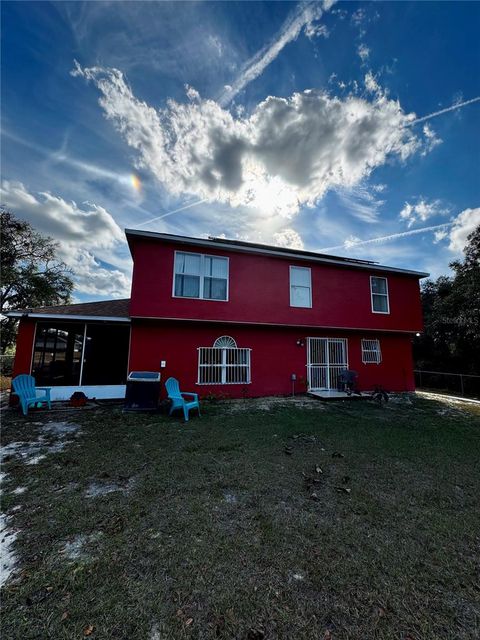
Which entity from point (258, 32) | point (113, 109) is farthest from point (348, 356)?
point (113, 109)

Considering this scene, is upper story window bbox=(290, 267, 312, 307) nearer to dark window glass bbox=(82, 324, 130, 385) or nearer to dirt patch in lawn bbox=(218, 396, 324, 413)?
dirt patch in lawn bbox=(218, 396, 324, 413)

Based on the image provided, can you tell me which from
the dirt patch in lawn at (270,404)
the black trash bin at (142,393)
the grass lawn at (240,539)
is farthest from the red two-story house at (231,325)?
the grass lawn at (240,539)

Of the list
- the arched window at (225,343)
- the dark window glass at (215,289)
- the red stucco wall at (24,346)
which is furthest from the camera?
the arched window at (225,343)

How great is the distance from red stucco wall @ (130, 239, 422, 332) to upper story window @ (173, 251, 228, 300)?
0.71ft

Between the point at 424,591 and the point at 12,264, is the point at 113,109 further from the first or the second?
the point at 12,264

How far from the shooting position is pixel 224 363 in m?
9.88

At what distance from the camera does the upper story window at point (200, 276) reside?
30.3ft

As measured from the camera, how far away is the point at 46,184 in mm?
9055

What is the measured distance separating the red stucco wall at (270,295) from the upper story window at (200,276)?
22 centimetres

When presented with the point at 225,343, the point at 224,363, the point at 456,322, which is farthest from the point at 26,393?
the point at 456,322

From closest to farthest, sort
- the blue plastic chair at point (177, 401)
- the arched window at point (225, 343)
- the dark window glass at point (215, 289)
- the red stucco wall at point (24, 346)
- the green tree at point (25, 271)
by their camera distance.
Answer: the blue plastic chair at point (177, 401) → the red stucco wall at point (24, 346) → the dark window glass at point (215, 289) → the arched window at point (225, 343) → the green tree at point (25, 271)

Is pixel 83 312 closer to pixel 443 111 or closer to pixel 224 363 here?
pixel 224 363

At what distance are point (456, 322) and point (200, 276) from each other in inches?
621

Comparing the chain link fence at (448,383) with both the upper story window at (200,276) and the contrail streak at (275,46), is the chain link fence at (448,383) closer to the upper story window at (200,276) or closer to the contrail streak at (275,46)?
the upper story window at (200,276)
